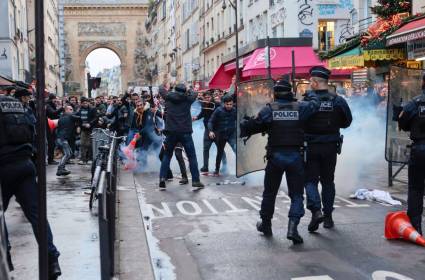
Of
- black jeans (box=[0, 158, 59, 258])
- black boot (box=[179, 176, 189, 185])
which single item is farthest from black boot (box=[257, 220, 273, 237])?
black boot (box=[179, 176, 189, 185])

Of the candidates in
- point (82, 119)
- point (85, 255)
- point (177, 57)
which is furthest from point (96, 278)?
point (177, 57)

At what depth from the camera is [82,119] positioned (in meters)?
16.8

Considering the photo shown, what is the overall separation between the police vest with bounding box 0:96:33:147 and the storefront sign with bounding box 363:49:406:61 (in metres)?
12.0

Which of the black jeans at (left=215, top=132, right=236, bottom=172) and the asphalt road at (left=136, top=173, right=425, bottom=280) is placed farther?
the black jeans at (left=215, top=132, right=236, bottom=172)

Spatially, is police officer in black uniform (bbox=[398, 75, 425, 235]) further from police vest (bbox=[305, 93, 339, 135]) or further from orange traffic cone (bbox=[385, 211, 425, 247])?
police vest (bbox=[305, 93, 339, 135])

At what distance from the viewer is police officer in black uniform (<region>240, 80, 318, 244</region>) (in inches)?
270

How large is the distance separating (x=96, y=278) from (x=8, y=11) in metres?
22.6

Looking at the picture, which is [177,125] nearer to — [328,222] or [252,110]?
[252,110]

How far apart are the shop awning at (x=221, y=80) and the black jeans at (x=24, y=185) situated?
21.1 m

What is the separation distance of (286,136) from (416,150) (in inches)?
53.8

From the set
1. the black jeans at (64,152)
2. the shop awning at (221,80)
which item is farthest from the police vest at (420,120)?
the shop awning at (221,80)

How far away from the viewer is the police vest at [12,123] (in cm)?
511

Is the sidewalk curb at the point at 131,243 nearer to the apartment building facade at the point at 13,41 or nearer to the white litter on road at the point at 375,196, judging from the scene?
the white litter on road at the point at 375,196

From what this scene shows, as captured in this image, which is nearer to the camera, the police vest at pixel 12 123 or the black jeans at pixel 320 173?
the police vest at pixel 12 123
